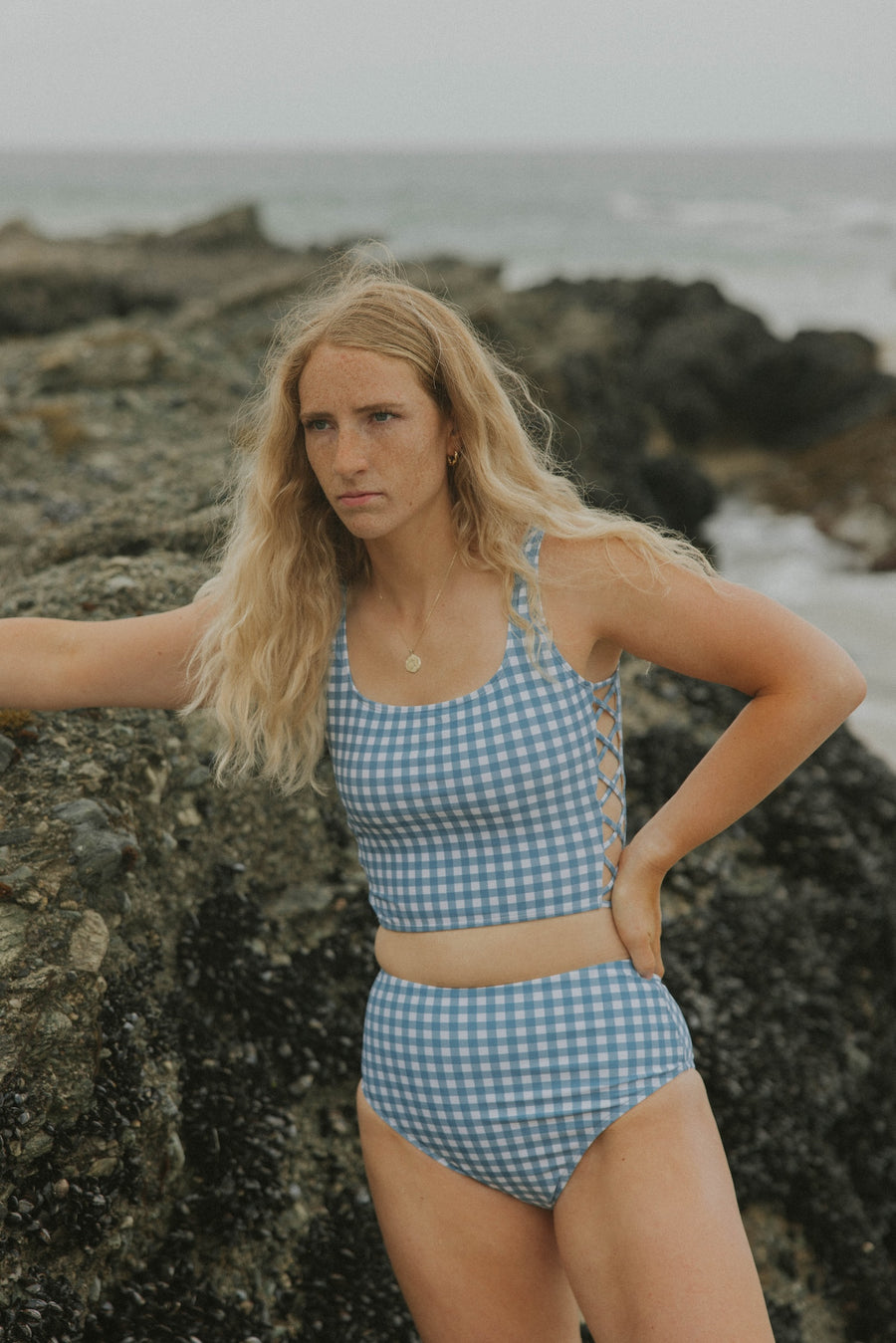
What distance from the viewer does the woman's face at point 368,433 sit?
2721 mm

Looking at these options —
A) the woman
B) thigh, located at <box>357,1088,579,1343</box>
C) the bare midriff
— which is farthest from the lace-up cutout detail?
thigh, located at <box>357,1088,579,1343</box>

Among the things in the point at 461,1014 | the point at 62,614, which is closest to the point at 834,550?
the point at 62,614

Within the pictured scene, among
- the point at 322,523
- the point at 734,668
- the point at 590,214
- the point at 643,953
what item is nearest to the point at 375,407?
the point at 322,523

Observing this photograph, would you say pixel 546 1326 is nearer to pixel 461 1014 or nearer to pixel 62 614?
pixel 461 1014

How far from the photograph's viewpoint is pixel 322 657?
2971 millimetres

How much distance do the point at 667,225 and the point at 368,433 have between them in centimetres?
6641

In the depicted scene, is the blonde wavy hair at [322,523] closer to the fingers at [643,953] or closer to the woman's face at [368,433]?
the woman's face at [368,433]

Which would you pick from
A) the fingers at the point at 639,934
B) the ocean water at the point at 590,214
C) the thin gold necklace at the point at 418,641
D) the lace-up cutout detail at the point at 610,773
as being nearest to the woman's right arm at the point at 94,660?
the thin gold necklace at the point at 418,641

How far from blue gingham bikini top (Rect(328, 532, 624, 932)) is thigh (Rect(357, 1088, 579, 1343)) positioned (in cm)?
62

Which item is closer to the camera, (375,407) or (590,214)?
(375,407)

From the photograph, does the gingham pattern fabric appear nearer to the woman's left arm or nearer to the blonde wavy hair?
the woman's left arm

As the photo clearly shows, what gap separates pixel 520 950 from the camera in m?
2.70

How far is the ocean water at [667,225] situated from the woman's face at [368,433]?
878 cm

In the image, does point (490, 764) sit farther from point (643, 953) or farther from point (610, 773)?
point (643, 953)
